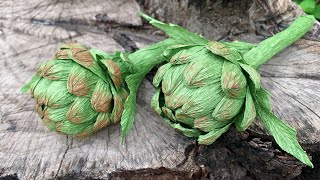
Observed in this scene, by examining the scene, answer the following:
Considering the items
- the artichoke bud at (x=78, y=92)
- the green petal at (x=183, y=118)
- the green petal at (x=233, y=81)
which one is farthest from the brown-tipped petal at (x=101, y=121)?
the green petal at (x=233, y=81)

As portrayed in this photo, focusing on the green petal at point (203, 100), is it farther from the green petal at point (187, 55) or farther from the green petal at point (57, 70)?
the green petal at point (57, 70)

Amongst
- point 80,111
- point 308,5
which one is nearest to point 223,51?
point 80,111

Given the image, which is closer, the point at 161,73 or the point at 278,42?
the point at 161,73

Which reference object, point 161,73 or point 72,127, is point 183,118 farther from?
point 72,127

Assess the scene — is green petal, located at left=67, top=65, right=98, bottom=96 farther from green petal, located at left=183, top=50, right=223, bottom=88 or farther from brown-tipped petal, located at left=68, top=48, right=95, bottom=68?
green petal, located at left=183, top=50, right=223, bottom=88

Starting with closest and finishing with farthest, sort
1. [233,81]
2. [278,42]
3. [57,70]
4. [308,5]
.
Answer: [233,81] → [57,70] → [278,42] → [308,5]

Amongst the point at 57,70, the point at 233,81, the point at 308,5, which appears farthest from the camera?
the point at 308,5

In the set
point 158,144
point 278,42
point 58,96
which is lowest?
point 158,144

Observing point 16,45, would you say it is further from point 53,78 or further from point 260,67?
point 260,67
